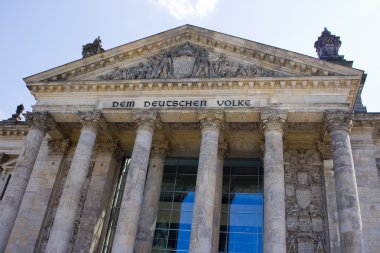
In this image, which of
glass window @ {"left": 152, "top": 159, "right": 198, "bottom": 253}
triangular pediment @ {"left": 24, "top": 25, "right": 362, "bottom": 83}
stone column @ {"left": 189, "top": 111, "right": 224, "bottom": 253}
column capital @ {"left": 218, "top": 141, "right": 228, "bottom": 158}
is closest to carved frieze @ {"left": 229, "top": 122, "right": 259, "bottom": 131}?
column capital @ {"left": 218, "top": 141, "right": 228, "bottom": 158}

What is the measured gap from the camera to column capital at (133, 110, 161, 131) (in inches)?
828

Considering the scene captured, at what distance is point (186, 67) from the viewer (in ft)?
73.8

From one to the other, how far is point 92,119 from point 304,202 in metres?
12.3

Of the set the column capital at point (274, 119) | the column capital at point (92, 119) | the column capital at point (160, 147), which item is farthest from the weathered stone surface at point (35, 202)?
the column capital at point (274, 119)

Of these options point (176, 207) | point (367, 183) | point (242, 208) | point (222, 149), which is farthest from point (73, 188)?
point (367, 183)

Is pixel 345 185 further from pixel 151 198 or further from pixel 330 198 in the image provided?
pixel 151 198

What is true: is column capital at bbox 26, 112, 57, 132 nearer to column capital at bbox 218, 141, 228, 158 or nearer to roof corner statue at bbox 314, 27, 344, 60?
column capital at bbox 218, 141, 228, 158

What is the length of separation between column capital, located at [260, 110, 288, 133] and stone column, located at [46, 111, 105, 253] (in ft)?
29.3

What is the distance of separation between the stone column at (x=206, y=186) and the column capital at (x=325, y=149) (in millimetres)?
5935

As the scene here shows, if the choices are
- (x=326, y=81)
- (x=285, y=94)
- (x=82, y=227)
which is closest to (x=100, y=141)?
(x=82, y=227)

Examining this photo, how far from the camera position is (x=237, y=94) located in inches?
830

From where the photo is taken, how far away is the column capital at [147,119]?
21.0 m

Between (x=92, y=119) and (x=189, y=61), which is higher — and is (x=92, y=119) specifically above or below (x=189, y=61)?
below

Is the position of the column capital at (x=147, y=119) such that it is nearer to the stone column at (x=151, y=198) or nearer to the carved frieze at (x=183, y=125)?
the carved frieze at (x=183, y=125)
